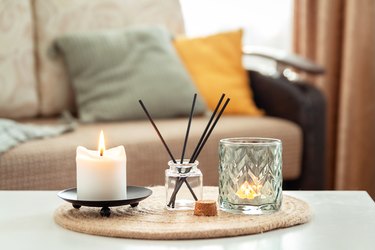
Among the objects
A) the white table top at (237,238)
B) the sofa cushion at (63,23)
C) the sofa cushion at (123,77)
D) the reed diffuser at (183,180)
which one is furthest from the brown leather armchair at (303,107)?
the reed diffuser at (183,180)

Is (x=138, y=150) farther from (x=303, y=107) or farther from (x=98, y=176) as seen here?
(x=98, y=176)

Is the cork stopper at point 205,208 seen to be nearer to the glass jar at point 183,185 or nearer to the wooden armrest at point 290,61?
A: the glass jar at point 183,185

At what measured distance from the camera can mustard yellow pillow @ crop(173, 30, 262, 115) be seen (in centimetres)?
279

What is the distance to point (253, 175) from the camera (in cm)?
116

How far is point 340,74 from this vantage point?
3312 millimetres

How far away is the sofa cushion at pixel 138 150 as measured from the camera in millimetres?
1938

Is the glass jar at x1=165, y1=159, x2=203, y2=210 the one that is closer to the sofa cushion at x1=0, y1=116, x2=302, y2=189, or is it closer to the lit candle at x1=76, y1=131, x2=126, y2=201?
the lit candle at x1=76, y1=131, x2=126, y2=201

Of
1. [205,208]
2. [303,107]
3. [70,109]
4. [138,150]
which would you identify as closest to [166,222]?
[205,208]

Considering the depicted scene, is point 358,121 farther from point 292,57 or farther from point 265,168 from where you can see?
point 265,168

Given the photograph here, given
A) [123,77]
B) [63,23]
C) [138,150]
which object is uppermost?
[63,23]

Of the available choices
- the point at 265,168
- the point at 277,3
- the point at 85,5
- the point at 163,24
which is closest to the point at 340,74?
the point at 277,3

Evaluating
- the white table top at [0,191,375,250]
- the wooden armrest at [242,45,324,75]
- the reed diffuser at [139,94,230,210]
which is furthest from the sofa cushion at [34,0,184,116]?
the reed diffuser at [139,94,230,210]

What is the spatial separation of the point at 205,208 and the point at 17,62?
5.32 feet

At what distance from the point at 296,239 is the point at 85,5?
192 cm
